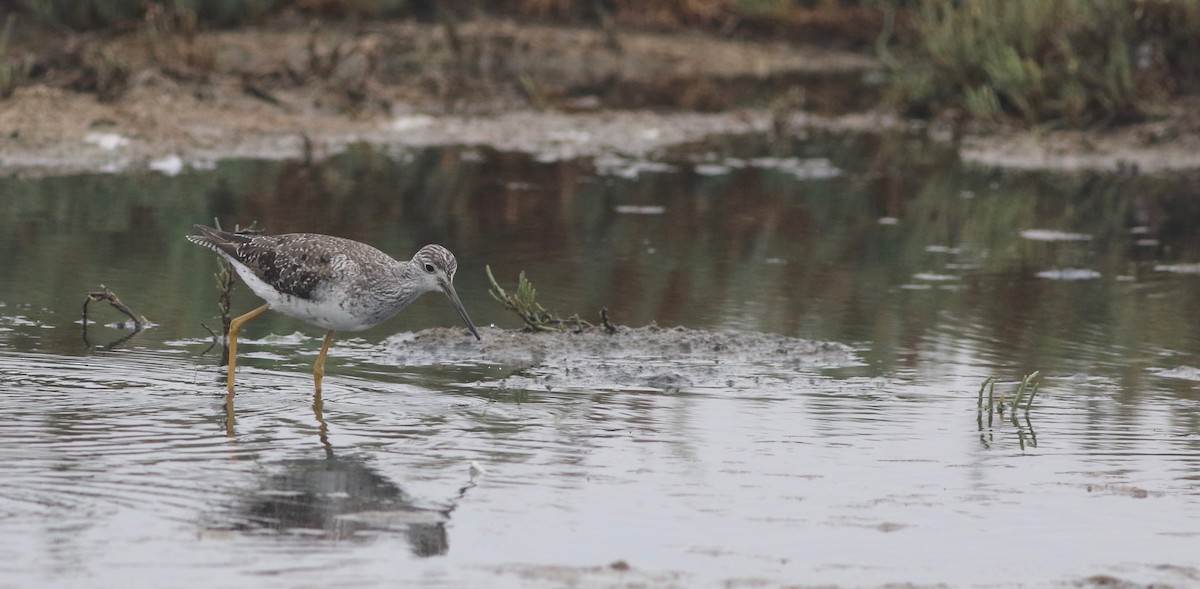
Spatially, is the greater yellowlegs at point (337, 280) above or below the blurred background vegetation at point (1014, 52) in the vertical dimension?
below

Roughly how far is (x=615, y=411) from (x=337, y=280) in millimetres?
1431

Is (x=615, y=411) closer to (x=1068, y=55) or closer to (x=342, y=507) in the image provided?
(x=342, y=507)

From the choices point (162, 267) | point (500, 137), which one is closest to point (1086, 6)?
point (500, 137)

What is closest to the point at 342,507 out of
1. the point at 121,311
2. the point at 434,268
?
the point at 434,268

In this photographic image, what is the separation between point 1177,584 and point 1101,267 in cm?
771

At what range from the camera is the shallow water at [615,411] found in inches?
231

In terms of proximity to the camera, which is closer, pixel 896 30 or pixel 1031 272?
pixel 1031 272

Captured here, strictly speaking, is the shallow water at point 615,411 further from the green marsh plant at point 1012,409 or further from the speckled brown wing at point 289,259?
the speckled brown wing at point 289,259

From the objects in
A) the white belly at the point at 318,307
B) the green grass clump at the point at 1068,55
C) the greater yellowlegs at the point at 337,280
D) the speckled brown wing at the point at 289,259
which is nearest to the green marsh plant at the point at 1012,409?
the greater yellowlegs at the point at 337,280

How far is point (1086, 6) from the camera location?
19312mm

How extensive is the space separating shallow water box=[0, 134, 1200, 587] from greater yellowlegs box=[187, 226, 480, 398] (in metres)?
0.38

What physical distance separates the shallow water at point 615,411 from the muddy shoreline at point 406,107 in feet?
5.85

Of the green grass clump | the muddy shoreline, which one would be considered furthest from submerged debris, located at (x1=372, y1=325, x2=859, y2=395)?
the green grass clump

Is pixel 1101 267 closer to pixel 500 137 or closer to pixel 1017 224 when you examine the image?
pixel 1017 224
